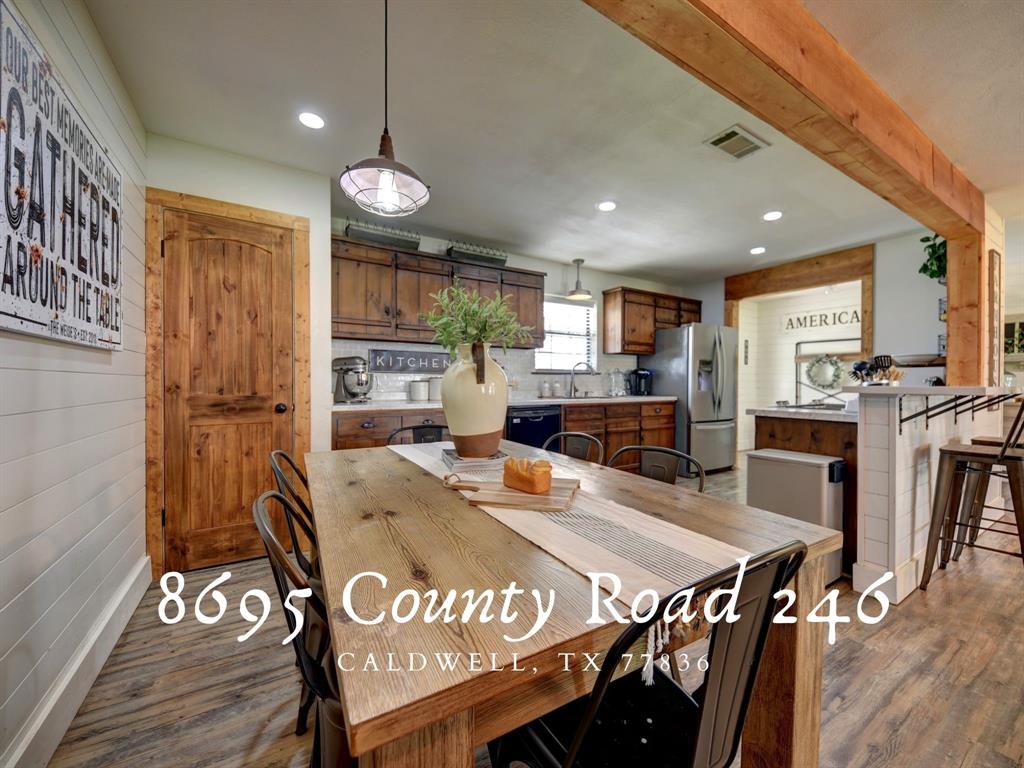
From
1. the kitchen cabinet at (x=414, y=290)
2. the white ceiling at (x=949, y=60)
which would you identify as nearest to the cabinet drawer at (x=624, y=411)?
the kitchen cabinet at (x=414, y=290)

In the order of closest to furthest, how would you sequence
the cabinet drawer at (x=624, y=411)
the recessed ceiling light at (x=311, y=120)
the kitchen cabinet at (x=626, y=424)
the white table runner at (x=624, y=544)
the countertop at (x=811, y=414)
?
the white table runner at (x=624, y=544) < the recessed ceiling light at (x=311, y=120) < the countertop at (x=811, y=414) < the kitchen cabinet at (x=626, y=424) < the cabinet drawer at (x=624, y=411)

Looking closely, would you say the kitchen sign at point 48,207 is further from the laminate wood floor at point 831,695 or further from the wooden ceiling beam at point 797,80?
the wooden ceiling beam at point 797,80

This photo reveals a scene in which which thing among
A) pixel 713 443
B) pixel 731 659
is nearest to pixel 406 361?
pixel 731 659

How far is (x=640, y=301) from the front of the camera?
5395 millimetres

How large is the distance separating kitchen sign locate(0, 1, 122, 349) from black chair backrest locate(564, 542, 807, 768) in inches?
68.2

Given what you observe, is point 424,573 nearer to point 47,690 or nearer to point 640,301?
point 47,690

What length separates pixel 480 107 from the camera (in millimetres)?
2217

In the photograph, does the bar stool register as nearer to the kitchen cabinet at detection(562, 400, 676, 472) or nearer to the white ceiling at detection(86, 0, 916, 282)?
the white ceiling at detection(86, 0, 916, 282)

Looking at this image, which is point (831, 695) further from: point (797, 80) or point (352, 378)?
point (352, 378)

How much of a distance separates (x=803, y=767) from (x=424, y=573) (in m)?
1.06

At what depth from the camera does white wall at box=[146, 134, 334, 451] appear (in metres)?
2.51

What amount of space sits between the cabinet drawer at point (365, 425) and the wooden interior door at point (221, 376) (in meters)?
0.33

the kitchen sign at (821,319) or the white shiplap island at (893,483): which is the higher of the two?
the kitchen sign at (821,319)

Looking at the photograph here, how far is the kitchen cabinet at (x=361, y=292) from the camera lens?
132 inches
